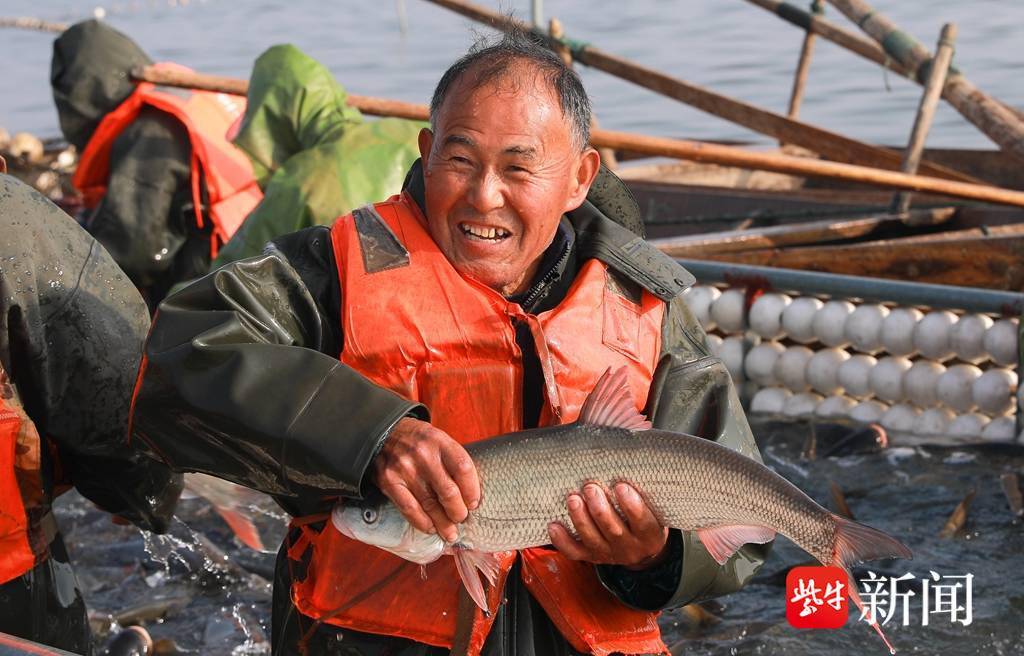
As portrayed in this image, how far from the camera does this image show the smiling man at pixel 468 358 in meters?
2.79

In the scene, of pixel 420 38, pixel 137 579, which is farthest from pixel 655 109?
pixel 137 579

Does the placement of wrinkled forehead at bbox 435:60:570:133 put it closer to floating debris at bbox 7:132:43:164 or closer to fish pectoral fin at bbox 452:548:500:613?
fish pectoral fin at bbox 452:548:500:613

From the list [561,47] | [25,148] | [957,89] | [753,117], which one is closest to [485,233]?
[957,89]

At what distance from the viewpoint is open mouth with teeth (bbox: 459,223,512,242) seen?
3.05m

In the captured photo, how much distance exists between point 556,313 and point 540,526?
0.56 meters

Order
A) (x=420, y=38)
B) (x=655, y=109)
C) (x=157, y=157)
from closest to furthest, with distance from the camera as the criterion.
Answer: (x=157, y=157) < (x=655, y=109) < (x=420, y=38)

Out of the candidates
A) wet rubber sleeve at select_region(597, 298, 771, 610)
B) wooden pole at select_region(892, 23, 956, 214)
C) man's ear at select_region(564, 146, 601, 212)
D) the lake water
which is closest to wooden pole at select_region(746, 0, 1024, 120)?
wooden pole at select_region(892, 23, 956, 214)

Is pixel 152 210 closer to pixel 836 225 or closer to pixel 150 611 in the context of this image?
pixel 150 611

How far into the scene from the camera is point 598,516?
279 cm

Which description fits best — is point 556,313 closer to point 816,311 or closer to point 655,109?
point 816,311

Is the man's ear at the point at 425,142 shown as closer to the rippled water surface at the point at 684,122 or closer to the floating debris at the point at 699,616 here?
the rippled water surface at the point at 684,122

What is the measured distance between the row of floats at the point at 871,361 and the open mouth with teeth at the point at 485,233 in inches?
159

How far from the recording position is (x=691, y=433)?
316 centimetres

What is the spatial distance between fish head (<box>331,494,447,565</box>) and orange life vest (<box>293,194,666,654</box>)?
0.26 m
